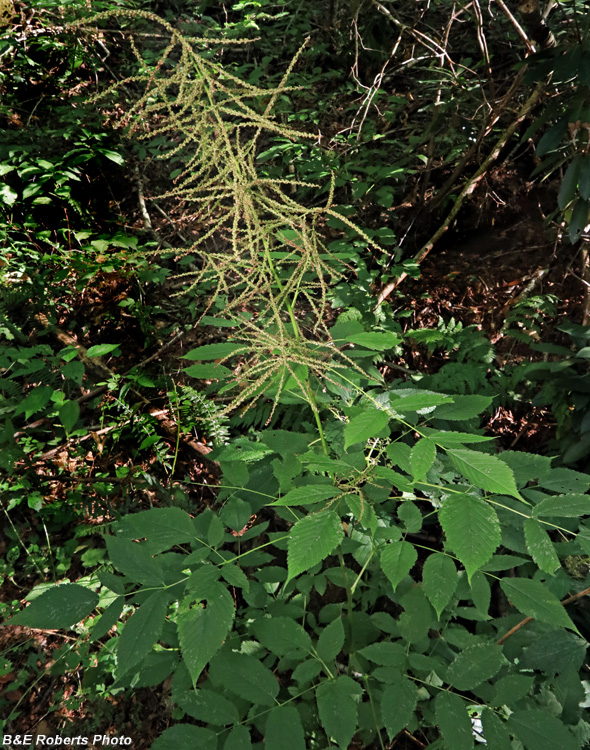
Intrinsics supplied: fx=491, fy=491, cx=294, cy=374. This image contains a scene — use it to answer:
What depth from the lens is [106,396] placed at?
349 centimetres

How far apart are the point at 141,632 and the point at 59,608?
0.76 feet

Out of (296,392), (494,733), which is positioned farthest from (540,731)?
(296,392)

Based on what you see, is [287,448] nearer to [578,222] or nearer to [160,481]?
[160,481]

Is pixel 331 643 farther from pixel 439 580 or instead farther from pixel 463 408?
pixel 463 408

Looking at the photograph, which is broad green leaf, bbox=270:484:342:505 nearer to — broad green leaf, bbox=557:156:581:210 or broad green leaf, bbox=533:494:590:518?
broad green leaf, bbox=533:494:590:518

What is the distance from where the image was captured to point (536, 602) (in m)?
1.12

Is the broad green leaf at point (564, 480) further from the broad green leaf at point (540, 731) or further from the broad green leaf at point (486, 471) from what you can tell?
the broad green leaf at point (540, 731)

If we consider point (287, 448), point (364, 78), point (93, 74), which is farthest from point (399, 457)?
point (93, 74)

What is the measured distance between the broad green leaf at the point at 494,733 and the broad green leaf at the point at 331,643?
0.35 m

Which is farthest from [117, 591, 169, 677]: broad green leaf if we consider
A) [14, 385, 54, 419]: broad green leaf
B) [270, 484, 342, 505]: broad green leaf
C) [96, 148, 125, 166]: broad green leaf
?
[96, 148, 125, 166]: broad green leaf

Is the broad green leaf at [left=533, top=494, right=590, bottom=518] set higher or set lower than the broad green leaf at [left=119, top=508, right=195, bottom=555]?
higher

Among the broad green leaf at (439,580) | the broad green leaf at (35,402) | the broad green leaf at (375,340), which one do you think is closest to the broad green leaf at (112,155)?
the broad green leaf at (35,402)

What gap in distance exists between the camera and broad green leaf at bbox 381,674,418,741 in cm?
108

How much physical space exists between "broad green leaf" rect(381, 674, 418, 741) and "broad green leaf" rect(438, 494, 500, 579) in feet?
1.32
